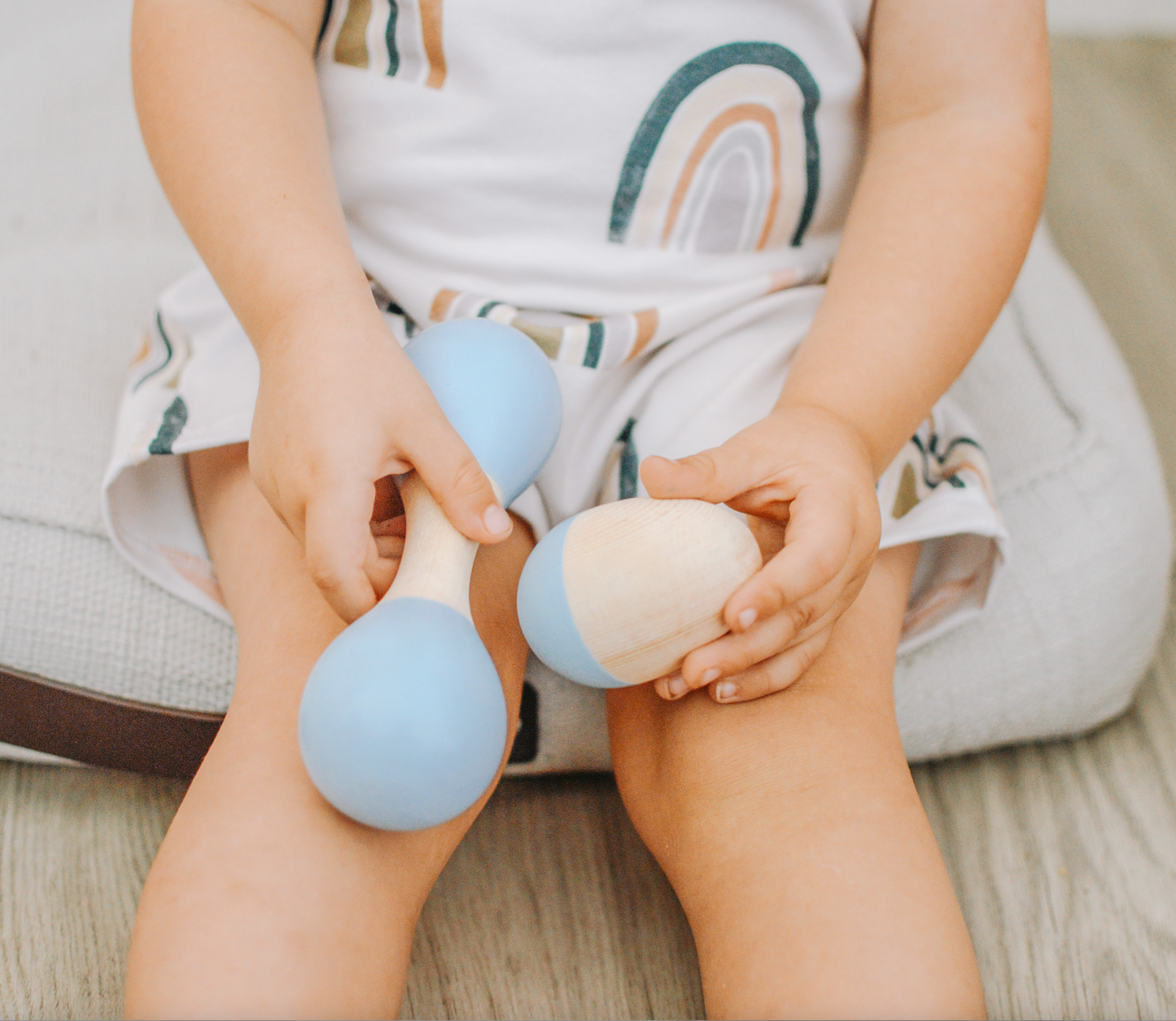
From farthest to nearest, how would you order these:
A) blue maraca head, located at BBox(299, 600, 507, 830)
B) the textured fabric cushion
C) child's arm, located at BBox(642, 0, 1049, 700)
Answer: the textured fabric cushion → child's arm, located at BBox(642, 0, 1049, 700) → blue maraca head, located at BBox(299, 600, 507, 830)

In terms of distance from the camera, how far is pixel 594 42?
521 mm

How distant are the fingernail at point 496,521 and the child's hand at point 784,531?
6 cm

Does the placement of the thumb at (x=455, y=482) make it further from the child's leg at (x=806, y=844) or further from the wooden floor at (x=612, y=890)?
the wooden floor at (x=612, y=890)

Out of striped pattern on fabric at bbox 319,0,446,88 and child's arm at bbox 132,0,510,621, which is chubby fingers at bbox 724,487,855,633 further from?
striped pattern on fabric at bbox 319,0,446,88

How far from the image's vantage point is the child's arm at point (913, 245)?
44 centimetres

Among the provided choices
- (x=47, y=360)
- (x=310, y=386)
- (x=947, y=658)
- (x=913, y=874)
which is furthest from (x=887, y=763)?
(x=47, y=360)

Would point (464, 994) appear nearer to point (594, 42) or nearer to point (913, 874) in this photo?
point (913, 874)

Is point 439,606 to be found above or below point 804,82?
below

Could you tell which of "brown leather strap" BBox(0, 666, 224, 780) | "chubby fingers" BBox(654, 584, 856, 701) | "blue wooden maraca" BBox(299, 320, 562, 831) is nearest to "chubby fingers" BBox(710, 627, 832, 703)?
"chubby fingers" BBox(654, 584, 856, 701)

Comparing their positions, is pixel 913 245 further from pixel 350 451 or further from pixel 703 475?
pixel 350 451

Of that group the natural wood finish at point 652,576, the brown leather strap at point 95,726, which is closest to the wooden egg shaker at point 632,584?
the natural wood finish at point 652,576

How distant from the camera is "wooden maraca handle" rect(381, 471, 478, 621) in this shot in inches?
15.3

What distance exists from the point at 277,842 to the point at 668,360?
312 mm

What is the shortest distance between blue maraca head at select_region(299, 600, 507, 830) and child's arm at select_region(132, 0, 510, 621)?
4 cm
